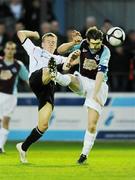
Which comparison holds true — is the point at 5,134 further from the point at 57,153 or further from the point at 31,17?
the point at 31,17

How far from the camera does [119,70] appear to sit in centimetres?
2264

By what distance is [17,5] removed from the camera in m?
23.7

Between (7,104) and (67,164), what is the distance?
12.8 feet

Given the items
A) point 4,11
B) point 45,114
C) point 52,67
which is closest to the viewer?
point 52,67

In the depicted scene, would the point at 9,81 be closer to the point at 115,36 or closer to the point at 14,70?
the point at 14,70

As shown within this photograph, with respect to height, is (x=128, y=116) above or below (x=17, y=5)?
below

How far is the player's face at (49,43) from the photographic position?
15.0 m

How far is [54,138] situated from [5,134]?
3347 mm

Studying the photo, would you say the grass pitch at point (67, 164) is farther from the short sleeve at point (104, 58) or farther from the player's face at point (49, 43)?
the player's face at point (49, 43)

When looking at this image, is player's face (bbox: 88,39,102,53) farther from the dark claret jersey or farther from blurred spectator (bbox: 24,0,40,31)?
blurred spectator (bbox: 24,0,40,31)

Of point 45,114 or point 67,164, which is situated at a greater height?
point 45,114

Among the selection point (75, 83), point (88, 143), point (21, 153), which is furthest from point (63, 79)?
point (21, 153)

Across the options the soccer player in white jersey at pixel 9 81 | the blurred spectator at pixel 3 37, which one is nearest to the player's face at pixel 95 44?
the soccer player in white jersey at pixel 9 81

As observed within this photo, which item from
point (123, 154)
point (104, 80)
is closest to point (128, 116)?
point (123, 154)
